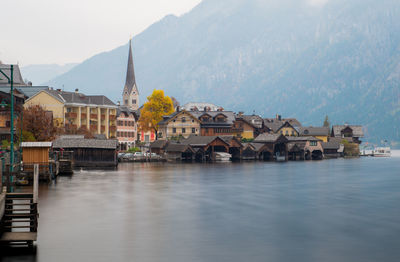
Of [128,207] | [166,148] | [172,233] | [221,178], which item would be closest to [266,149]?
[166,148]

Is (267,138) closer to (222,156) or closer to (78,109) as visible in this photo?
(222,156)

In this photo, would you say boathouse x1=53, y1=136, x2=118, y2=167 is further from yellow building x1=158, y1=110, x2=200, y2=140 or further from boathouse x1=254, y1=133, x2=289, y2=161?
boathouse x1=254, y1=133, x2=289, y2=161

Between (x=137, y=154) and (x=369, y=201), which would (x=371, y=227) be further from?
(x=137, y=154)

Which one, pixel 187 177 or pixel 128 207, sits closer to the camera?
pixel 128 207

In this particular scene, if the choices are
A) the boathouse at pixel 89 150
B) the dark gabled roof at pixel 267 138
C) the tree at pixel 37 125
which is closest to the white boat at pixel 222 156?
the dark gabled roof at pixel 267 138

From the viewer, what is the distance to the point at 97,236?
37.2m

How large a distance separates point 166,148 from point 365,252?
444 ft

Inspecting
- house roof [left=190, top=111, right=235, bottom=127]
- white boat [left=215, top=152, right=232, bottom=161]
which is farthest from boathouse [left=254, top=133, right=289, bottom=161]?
white boat [left=215, top=152, right=232, bottom=161]

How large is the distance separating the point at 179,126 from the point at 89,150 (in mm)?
66701

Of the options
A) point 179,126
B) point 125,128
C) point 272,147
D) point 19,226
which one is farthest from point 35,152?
point 272,147

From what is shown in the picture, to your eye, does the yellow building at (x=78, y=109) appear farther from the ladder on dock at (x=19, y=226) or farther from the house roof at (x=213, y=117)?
the ladder on dock at (x=19, y=226)

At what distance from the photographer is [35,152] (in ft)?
229

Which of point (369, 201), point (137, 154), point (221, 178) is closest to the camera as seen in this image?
point (369, 201)

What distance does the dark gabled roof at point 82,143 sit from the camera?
112 m
